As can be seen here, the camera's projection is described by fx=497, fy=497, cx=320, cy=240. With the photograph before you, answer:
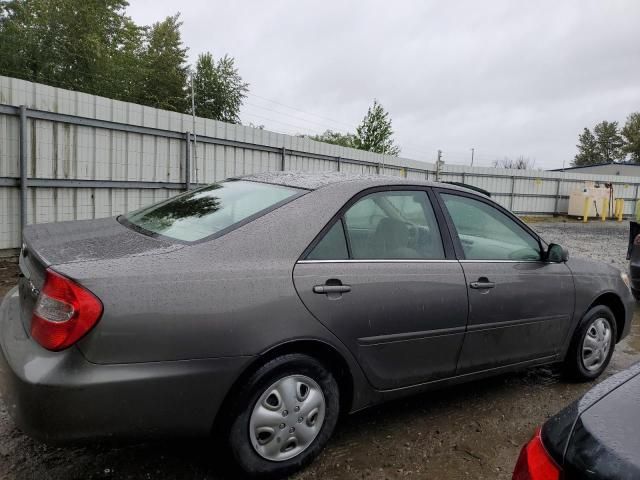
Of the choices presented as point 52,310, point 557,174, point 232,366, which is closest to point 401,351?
point 232,366

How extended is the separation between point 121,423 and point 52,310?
518 mm

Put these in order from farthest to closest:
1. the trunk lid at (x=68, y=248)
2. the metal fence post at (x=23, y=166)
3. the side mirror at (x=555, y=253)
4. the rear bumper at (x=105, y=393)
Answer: the metal fence post at (x=23, y=166)
the side mirror at (x=555, y=253)
the trunk lid at (x=68, y=248)
the rear bumper at (x=105, y=393)

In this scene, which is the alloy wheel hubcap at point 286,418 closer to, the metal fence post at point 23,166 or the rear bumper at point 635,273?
the rear bumper at point 635,273

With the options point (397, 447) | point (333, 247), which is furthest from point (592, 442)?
point (397, 447)

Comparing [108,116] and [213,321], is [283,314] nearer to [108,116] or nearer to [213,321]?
[213,321]

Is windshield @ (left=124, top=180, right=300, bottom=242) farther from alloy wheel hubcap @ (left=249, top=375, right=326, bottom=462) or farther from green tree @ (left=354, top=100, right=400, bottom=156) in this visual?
green tree @ (left=354, top=100, right=400, bottom=156)

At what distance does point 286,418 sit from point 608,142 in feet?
246

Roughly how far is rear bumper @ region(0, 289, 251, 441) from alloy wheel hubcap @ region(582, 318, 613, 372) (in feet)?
9.26

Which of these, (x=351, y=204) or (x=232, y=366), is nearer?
(x=232, y=366)

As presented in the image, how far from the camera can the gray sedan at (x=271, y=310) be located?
75.4 inches

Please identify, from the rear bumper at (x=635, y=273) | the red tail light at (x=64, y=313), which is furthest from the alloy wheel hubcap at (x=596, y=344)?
the red tail light at (x=64, y=313)

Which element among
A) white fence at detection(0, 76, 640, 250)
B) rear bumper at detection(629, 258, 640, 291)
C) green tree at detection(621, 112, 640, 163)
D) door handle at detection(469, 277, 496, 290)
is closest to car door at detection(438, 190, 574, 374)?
door handle at detection(469, 277, 496, 290)

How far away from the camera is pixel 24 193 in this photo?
629cm

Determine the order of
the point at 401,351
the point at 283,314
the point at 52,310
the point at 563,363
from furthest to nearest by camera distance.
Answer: the point at 563,363
the point at 401,351
the point at 283,314
the point at 52,310
